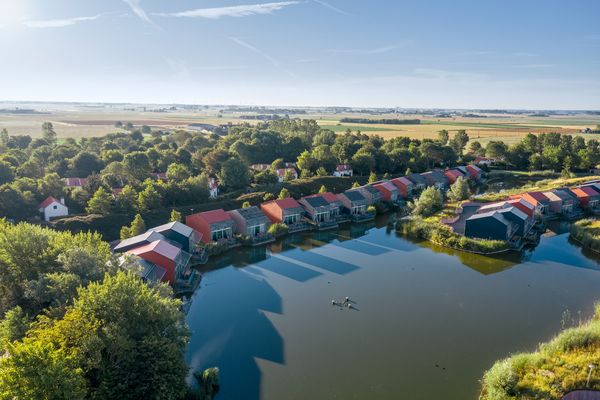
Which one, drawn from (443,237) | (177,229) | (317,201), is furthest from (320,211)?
(177,229)

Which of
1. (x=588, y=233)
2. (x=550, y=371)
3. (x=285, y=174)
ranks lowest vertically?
(x=550, y=371)

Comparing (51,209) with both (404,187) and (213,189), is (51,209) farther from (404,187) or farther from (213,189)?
(404,187)

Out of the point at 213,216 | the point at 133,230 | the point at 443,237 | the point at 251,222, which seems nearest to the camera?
the point at 133,230

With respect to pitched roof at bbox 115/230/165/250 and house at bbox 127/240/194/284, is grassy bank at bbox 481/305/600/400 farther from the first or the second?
pitched roof at bbox 115/230/165/250

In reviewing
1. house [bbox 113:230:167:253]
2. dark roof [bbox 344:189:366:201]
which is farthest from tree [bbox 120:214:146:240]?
dark roof [bbox 344:189:366:201]

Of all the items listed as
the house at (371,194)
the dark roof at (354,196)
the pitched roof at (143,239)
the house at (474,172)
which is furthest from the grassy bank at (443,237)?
the house at (474,172)

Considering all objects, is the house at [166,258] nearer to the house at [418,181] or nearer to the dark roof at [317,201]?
the dark roof at [317,201]

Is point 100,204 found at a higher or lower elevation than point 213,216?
higher
